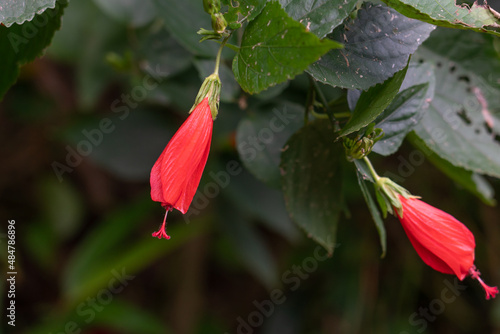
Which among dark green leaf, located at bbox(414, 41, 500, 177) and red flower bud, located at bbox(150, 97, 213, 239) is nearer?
red flower bud, located at bbox(150, 97, 213, 239)

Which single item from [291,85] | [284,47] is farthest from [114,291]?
[284,47]

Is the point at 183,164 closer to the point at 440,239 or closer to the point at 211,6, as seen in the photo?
the point at 211,6

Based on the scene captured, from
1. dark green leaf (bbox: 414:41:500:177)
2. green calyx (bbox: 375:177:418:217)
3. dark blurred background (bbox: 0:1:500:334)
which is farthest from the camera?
dark blurred background (bbox: 0:1:500:334)

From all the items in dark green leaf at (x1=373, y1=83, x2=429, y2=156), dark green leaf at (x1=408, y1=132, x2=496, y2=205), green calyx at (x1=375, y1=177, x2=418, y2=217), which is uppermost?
dark green leaf at (x1=373, y1=83, x2=429, y2=156)

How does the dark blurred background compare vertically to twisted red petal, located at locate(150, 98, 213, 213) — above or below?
below

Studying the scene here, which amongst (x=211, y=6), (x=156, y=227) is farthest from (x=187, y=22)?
(x=156, y=227)

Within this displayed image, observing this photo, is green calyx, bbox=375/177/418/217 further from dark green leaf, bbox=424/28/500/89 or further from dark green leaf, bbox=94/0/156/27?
dark green leaf, bbox=94/0/156/27

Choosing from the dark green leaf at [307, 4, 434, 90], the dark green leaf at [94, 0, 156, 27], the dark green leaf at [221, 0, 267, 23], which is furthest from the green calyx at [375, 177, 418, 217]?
the dark green leaf at [94, 0, 156, 27]
